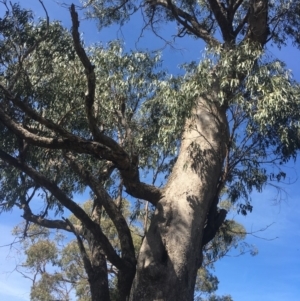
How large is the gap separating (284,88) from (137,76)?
3225mm

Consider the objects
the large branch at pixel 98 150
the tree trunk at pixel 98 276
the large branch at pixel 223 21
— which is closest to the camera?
the large branch at pixel 98 150

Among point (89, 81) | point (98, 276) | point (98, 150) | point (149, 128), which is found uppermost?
point (149, 128)

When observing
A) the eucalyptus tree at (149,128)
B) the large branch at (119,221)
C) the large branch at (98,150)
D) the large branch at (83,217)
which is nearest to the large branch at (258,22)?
the eucalyptus tree at (149,128)

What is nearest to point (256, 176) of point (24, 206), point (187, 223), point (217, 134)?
point (217, 134)

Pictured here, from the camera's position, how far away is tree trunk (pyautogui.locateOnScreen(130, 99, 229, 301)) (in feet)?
19.7

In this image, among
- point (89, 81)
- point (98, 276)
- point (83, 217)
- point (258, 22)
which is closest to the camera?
point (89, 81)

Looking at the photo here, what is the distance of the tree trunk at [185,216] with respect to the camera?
19.7 ft

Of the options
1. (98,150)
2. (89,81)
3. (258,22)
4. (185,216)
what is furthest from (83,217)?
(258,22)

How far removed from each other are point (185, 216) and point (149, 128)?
139 inches

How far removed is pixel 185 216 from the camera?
643 centimetres

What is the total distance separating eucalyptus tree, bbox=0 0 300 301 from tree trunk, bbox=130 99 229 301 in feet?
0.05

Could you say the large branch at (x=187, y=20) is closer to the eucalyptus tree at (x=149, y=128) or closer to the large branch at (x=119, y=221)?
the eucalyptus tree at (x=149, y=128)

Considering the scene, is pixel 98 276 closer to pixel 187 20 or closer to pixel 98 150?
pixel 98 150

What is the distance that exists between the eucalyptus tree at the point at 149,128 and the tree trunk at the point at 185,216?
2 cm
